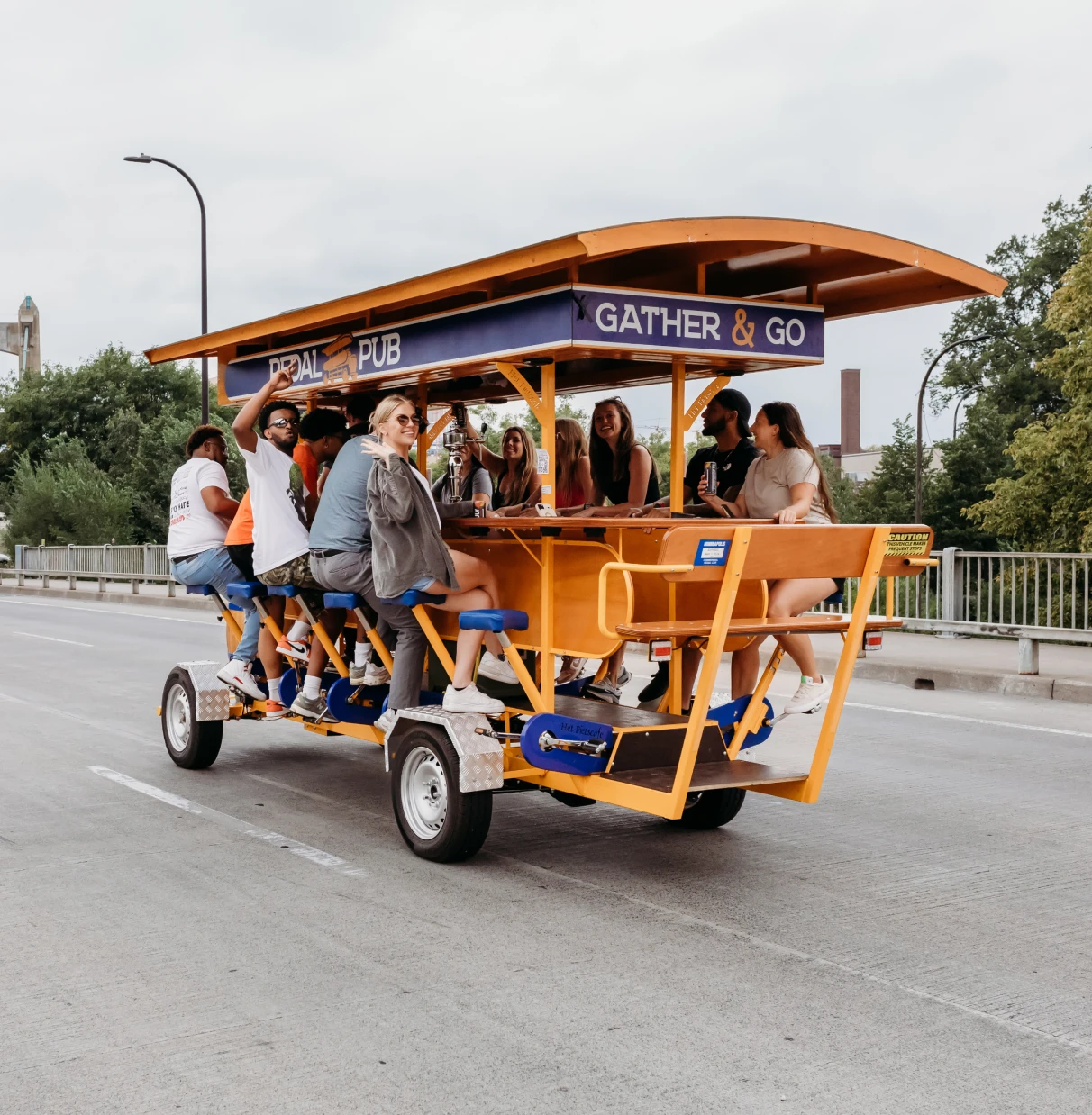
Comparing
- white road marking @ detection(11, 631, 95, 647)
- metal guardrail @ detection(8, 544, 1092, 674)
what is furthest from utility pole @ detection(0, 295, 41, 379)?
metal guardrail @ detection(8, 544, 1092, 674)

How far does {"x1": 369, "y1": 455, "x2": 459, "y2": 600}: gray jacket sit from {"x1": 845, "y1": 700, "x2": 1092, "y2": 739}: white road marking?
592 centimetres

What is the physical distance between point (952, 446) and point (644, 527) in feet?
137

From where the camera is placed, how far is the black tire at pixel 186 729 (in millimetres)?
Result: 8383

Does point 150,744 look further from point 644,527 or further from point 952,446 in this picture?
point 952,446

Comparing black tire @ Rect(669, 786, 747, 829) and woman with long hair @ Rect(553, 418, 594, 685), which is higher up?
woman with long hair @ Rect(553, 418, 594, 685)

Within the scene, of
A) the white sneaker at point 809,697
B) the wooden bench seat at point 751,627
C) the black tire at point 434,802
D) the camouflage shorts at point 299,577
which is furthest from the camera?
the camouflage shorts at point 299,577

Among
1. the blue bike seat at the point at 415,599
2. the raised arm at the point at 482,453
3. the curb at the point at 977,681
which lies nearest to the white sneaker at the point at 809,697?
the blue bike seat at the point at 415,599

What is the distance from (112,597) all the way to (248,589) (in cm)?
2549

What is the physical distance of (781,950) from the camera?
4906 millimetres

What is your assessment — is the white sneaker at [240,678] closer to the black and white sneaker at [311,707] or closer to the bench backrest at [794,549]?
the black and white sneaker at [311,707]

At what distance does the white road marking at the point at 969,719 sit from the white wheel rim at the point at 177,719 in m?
5.82

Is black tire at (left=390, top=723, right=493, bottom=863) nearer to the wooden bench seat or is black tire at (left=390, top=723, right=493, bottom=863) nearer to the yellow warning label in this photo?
the wooden bench seat

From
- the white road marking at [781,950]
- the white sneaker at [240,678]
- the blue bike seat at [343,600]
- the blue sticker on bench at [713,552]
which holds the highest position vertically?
the blue sticker on bench at [713,552]

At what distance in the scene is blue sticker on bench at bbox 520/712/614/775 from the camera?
19.3ft
